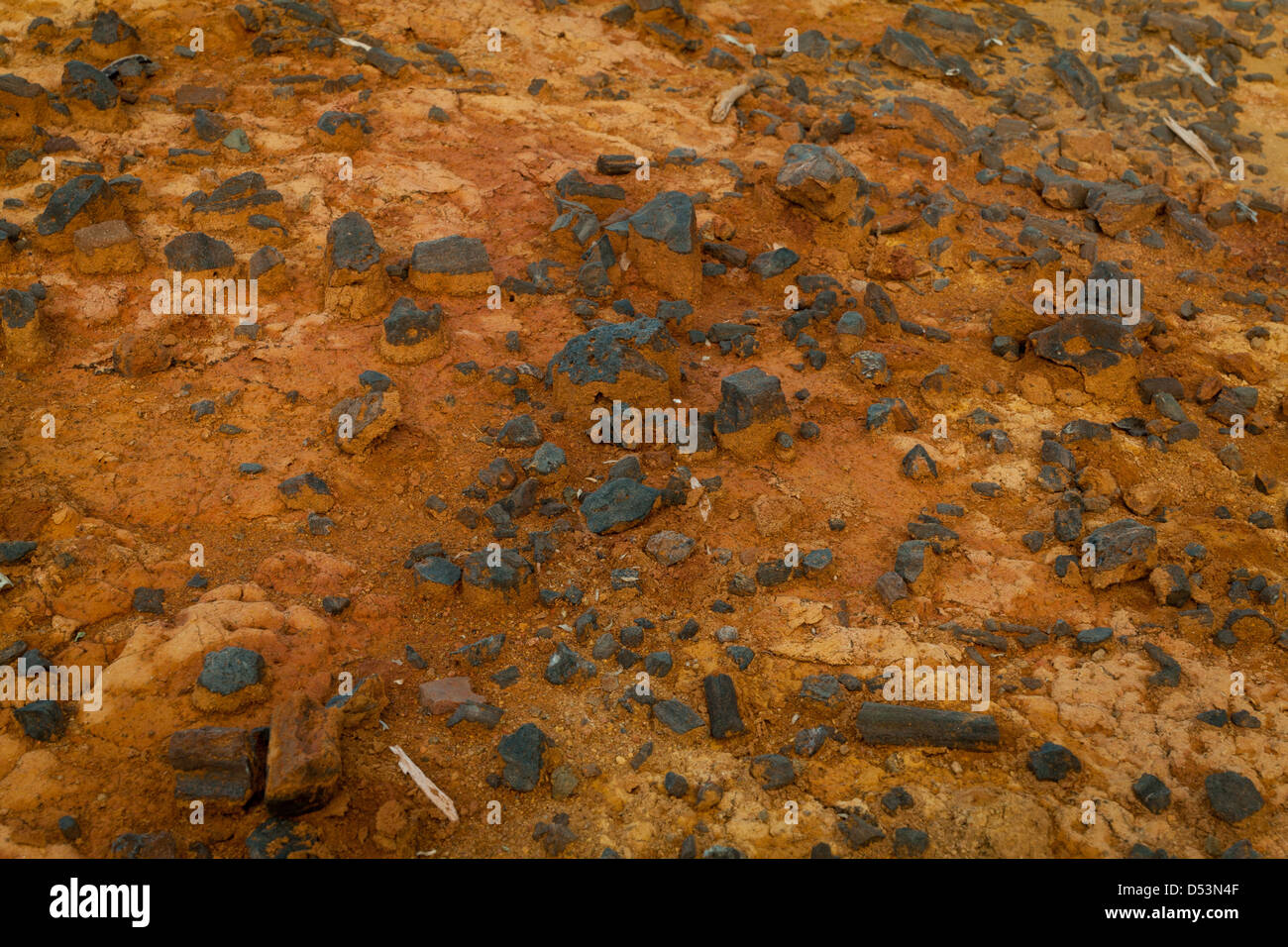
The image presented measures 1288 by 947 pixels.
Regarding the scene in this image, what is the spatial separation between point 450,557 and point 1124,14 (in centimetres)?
1005

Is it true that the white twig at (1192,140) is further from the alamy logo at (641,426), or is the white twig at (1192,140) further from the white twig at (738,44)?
the alamy logo at (641,426)

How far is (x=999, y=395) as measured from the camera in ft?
20.0

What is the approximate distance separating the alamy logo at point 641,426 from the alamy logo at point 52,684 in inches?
105

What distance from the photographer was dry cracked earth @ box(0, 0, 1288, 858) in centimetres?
378

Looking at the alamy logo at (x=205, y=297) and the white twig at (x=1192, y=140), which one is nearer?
the alamy logo at (x=205, y=297)

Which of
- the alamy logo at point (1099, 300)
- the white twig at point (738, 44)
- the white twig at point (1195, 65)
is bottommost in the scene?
the alamy logo at point (1099, 300)

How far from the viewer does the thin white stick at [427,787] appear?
3666 millimetres

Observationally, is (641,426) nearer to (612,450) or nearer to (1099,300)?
(612,450)

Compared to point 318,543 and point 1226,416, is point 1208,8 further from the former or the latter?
point 318,543

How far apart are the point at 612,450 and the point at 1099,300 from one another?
3.61 metres

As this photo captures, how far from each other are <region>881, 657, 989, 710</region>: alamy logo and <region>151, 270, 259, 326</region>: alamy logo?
431cm

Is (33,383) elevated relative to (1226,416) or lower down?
lower down

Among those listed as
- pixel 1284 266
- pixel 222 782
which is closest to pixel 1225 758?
pixel 222 782

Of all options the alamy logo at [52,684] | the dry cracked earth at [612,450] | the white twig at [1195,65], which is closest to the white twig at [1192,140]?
the dry cracked earth at [612,450]
